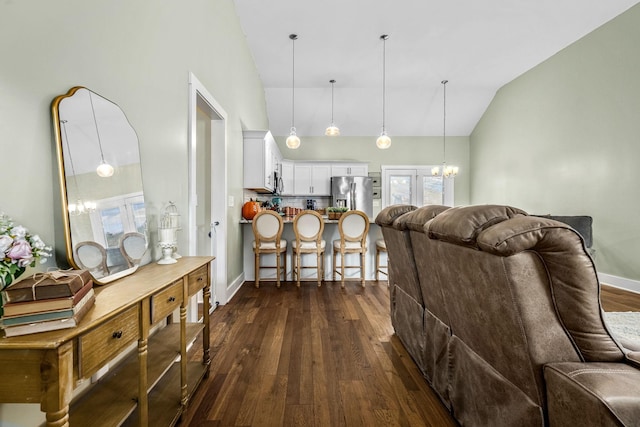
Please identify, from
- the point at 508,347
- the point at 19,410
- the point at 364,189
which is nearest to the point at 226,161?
the point at 19,410

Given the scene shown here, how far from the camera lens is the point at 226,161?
3.40m

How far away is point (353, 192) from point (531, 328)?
6463mm

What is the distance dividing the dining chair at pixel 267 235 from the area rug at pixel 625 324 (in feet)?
10.7

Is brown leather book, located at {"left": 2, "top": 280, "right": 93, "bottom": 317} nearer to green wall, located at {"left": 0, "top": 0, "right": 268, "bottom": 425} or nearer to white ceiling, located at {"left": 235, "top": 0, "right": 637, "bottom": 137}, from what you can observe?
green wall, located at {"left": 0, "top": 0, "right": 268, "bottom": 425}

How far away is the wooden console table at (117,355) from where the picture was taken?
2.37 feet

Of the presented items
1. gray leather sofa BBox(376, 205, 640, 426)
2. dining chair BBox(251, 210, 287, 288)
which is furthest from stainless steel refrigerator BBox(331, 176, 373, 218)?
gray leather sofa BBox(376, 205, 640, 426)

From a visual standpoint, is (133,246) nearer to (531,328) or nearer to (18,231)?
(18,231)

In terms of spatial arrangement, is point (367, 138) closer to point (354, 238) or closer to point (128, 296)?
point (354, 238)

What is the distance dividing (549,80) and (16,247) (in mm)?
7059

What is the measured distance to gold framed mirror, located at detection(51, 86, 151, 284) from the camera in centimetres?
113

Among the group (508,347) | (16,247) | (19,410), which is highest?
(16,247)

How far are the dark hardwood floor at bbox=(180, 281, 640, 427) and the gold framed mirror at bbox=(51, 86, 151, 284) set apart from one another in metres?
0.93

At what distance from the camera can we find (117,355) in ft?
3.35

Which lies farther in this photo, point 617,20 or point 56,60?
point 617,20
